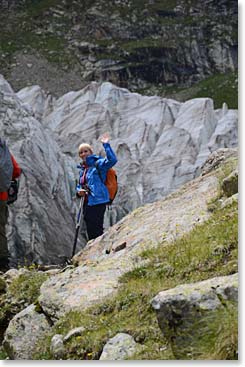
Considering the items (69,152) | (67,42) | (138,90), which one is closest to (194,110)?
(69,152)

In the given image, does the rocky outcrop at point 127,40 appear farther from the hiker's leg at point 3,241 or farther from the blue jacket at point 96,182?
the hiker's leg at point 3,241

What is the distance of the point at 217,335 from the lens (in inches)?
209

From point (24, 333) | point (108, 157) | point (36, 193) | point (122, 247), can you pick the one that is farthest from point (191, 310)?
point (36, 193)

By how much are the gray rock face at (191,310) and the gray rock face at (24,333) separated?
5.44 feet

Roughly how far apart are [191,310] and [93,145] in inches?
964

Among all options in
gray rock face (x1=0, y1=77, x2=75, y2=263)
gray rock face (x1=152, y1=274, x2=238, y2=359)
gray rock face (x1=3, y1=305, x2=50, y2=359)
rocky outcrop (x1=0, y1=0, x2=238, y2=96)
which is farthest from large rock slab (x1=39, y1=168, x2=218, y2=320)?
rocky outcrop (x1=0, y1=0, x2=238, y2=96)

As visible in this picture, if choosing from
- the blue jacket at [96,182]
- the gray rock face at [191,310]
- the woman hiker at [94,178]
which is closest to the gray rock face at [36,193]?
the woman hiker at [94,178]

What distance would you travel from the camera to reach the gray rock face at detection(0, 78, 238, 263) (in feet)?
56.5

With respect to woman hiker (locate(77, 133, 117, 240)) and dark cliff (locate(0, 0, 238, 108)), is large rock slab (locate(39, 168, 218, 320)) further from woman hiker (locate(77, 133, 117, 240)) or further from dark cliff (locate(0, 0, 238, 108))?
dark cliff (locate(0, 0, 238, 108))

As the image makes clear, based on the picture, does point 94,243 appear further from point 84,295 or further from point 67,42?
point 67,42

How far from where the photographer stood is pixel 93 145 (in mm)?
29750

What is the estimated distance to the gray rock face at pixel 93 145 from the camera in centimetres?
1723

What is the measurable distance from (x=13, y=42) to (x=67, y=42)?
6.44 metres

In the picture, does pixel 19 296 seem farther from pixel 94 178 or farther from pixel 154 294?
pixel 94 178
